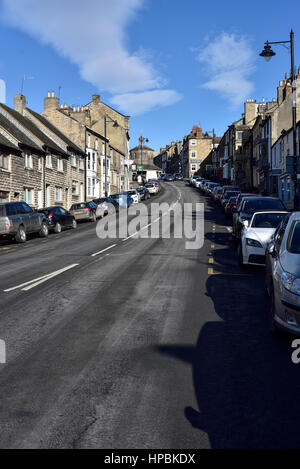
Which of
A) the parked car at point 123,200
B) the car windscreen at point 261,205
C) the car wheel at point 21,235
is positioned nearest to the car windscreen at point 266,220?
the car windscreen at point 261,205

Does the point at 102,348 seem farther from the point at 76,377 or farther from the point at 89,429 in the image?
the point at 89,429

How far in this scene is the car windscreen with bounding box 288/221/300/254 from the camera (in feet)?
20.7

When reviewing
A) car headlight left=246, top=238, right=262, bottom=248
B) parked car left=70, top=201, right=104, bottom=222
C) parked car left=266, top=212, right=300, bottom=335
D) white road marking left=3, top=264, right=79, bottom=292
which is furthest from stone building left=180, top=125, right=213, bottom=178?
parked car left=266, top=212, right=300, bottom=335

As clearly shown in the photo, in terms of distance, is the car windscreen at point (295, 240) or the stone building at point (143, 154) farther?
the stone building at point (143, 154)

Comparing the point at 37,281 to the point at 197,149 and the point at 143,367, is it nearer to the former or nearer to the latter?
the point at 143,367

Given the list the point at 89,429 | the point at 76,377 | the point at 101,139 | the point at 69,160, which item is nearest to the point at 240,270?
the point at 76,377

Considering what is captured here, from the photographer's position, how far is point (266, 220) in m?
12.6

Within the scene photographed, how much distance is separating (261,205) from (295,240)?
10.4 meters

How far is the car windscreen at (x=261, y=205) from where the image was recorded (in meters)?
16.5

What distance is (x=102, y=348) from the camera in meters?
5.59

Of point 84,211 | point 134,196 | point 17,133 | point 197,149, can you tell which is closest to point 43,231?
point 84,211

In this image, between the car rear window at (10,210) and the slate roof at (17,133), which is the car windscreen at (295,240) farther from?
the slate roof at (17,133)

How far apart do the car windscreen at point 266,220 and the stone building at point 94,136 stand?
37.3 m

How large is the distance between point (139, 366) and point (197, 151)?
11397 cm
